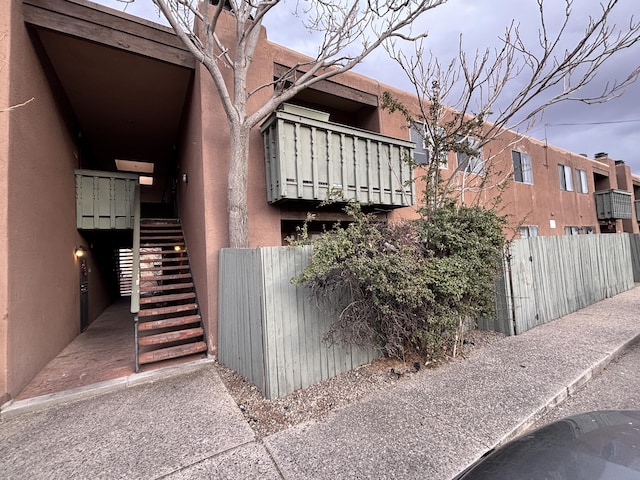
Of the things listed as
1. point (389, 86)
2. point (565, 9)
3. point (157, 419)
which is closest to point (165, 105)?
point (389, 86)

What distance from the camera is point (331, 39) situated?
5477mm

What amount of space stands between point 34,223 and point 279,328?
429 centimetres

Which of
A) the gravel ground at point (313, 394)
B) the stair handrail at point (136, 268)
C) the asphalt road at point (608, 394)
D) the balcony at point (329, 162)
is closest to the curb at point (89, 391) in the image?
the gravel ground at point (313, 394)

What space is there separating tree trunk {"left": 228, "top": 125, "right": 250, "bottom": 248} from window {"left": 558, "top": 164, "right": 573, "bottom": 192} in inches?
600

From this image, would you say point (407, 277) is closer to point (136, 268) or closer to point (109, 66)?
point (136, 268)

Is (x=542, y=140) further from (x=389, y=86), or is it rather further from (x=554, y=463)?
(x=554, y=463)

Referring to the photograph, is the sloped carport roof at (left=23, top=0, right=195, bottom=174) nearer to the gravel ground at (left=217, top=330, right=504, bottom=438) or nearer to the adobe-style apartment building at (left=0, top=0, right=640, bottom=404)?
the adobe-style apartment building at (left=0, top=0, right=640, bottom=404)

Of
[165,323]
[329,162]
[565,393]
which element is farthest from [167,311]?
[565,393]

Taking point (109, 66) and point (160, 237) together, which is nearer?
point (109, 66)

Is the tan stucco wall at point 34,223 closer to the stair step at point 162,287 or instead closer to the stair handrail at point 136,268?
the stair handrail at point 136,268

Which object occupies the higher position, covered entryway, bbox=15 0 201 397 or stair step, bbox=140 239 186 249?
covered entryway, bbox=15 0 201 397

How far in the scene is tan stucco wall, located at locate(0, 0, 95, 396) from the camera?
3.85 meters

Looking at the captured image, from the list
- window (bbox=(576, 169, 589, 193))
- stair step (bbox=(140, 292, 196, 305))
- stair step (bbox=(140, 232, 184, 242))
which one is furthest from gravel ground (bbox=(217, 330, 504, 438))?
window (bbox=(576, 169, 589, 193))

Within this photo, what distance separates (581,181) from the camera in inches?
585
